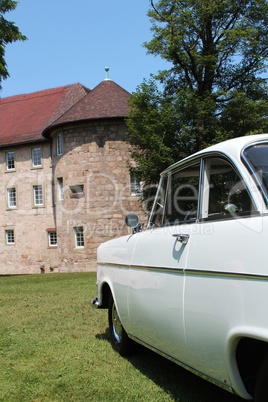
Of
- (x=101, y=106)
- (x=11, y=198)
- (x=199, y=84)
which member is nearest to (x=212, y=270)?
(x=199, y=84)

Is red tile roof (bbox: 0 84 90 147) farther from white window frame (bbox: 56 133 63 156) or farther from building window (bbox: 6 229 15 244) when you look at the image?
building window (bbox: 6 229 15 244)

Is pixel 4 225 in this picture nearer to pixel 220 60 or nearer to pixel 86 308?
pixel 220 60

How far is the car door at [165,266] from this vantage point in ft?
12.2

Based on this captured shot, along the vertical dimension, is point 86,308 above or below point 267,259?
below

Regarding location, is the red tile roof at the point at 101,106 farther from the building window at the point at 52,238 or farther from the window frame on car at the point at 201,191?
the window frame on car at the point at 201,191

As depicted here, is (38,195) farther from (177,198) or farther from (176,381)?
(177,198)

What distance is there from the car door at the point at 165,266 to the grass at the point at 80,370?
42 centimetres

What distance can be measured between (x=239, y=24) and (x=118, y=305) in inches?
954

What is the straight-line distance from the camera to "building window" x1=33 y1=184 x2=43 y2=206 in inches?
1522

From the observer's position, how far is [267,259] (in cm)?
271

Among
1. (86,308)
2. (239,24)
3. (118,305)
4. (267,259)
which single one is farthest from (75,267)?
(267,259)

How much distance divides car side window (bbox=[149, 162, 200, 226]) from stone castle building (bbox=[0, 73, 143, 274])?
24.3 m

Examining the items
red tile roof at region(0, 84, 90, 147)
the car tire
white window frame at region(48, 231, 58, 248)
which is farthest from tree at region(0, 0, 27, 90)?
the car tire

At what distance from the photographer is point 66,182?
111ft
